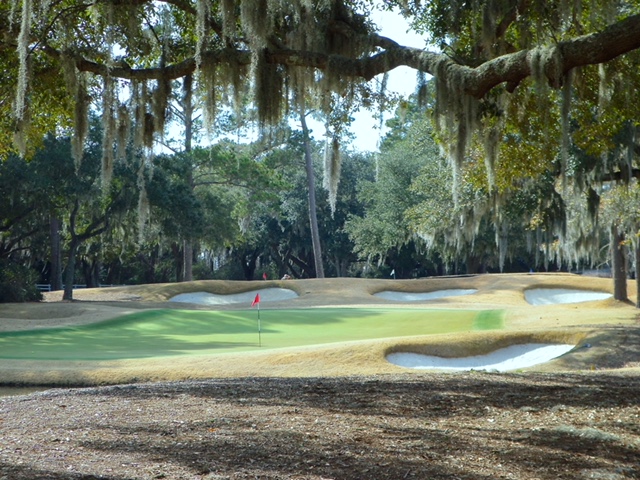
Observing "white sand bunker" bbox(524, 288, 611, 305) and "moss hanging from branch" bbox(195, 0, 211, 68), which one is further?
"white sand bunker" bbox(524, 288, 611, 305)

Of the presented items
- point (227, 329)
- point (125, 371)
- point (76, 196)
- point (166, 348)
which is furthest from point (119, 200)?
point (125, 371)

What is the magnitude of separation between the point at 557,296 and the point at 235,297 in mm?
13370

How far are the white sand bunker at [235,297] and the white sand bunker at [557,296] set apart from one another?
32.3 ft

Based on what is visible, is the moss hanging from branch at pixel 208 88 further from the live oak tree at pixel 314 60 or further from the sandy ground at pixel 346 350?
the sandy ground at pixel 346 350

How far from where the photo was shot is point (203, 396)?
730cm

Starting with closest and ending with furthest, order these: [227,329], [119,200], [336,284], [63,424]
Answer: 1. [63,424]
2. [227,329]
3. [119,200]
4. [336,284]

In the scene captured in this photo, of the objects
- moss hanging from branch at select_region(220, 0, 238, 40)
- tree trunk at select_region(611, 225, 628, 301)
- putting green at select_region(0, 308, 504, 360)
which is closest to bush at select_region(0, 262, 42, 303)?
putting green at select_region(0, 308, 504, 360)

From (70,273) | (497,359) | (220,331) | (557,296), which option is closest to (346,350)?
(497,359)

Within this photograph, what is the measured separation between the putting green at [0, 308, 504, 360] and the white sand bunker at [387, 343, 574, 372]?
147 inches

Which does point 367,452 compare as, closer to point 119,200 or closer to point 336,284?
point 119,200

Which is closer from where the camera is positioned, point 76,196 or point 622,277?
point 622,277

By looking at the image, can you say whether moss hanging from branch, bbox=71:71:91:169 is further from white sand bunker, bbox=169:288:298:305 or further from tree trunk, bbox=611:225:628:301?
white sand bunker, bbox=169:288:298:305

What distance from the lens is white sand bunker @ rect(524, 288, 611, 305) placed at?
30200mm

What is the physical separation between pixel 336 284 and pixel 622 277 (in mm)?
12549
